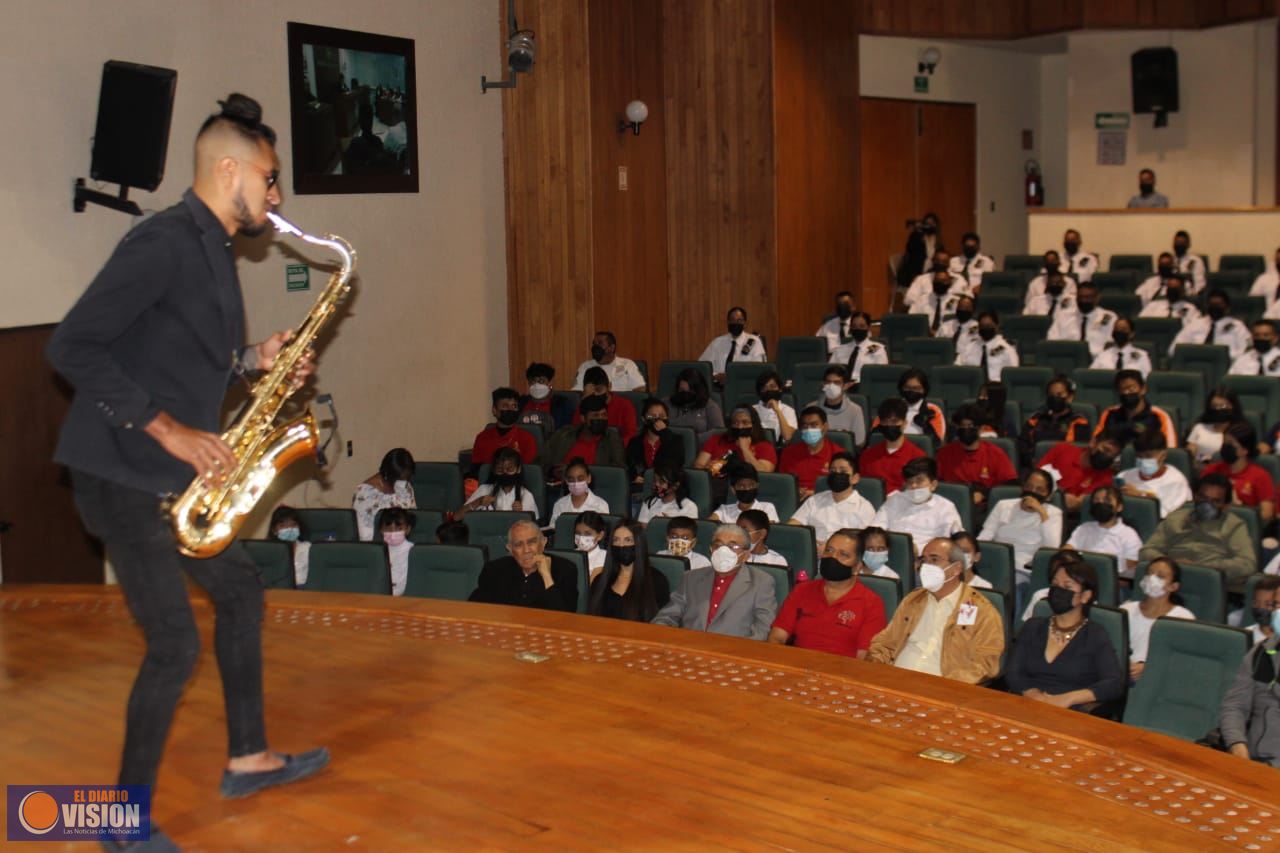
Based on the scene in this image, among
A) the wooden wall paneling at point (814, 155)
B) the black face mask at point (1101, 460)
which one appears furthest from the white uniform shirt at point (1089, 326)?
the black face mask at point (1101, 460)

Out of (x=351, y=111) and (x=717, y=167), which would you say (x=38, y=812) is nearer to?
(x=351, y=111)

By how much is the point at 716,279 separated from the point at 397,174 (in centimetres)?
403

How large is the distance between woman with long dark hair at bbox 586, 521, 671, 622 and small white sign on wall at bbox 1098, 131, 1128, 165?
12.9m

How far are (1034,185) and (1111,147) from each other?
1024mm

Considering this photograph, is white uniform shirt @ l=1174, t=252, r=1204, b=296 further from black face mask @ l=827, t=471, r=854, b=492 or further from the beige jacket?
the beige jacket

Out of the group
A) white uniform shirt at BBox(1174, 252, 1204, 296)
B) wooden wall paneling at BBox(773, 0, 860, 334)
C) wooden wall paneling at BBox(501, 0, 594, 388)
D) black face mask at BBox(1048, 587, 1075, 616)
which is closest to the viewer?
black face mask at BBox(1048, 587, 1075, 616)

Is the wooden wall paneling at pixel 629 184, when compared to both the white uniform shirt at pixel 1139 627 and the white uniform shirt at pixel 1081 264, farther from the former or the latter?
the white uniform shirt at pixel 1139 627

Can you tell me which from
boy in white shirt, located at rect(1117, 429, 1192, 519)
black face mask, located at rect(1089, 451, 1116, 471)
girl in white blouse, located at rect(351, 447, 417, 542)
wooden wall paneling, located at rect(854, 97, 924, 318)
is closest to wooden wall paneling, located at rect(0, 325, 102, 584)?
girl in white blouse, located at rect(351, 447, 417, 542)

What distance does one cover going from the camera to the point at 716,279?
12.9 metres

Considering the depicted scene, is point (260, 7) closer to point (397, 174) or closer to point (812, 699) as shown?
point (397, 174)

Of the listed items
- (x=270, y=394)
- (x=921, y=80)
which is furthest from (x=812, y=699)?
(x=921, y=80)

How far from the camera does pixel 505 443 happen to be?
880 centimetres

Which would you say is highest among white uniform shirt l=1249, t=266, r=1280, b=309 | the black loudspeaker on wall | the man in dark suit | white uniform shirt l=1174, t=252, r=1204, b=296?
the black loudspeaker on wall

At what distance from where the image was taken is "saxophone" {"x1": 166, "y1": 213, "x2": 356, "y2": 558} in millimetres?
2826
